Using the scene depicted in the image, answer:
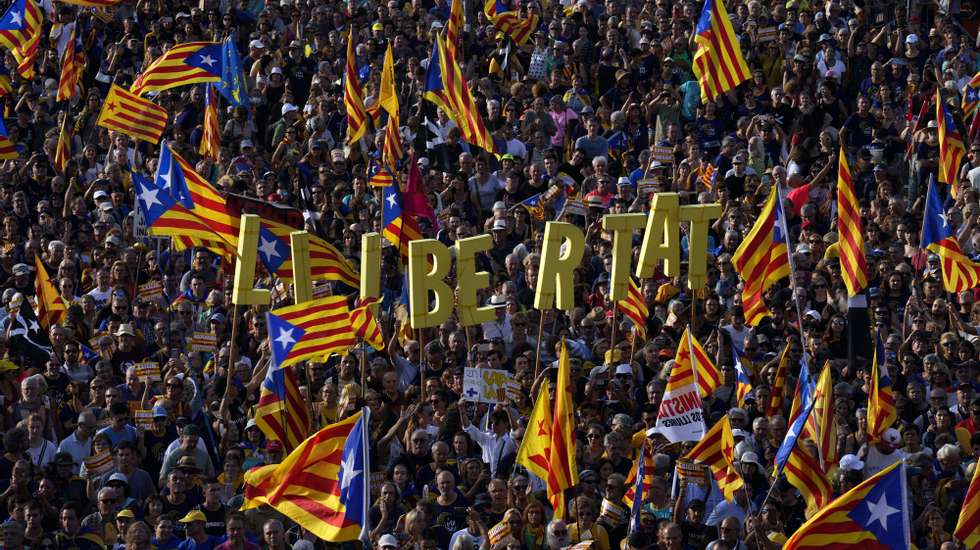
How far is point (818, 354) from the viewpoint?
62.1ft

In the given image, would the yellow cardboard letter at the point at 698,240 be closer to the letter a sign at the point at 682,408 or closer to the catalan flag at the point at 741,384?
the catalan flag at the point at 741,384

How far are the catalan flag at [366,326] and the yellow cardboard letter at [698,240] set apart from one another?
6.53 feet

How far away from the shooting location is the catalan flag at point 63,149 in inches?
960

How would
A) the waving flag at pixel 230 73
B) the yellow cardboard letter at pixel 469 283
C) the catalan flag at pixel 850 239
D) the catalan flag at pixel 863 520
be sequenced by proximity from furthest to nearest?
the waving flag at pixel 230 73 → the catalan flag at pixel 850 239 → the yellow cardboard letter at pixel 469 283 → the catalan flag at pixel 863 520

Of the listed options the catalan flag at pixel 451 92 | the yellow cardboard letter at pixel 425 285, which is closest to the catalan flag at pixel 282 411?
the yellow cardboard letter at pixel 425 285

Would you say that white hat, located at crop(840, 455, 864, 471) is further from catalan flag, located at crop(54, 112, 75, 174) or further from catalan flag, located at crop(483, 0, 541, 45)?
catalan flag, located at crop(54, 112, 75, 174)

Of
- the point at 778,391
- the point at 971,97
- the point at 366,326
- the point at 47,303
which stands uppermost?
the point at 971,97

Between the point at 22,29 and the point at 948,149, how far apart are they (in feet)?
34.9

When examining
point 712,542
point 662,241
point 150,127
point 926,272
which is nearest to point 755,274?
point 662,241

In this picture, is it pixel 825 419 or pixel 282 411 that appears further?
pixel 282 411

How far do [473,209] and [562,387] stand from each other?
19.5 ft

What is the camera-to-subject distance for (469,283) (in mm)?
18797

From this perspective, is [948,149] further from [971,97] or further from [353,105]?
[353,105]

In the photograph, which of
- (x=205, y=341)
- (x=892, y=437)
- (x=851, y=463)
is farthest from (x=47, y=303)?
(x=892, y=437)
